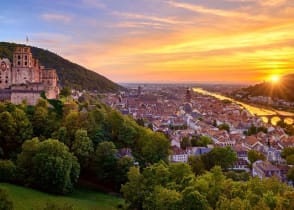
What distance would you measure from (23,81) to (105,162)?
14847mm

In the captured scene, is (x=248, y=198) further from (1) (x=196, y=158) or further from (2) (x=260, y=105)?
(2) (x=260, y=105)

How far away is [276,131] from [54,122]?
138ft

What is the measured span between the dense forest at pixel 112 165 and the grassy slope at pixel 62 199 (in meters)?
0.83

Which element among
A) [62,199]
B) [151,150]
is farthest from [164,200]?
[151,150]

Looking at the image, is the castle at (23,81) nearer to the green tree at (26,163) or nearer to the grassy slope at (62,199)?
the green tree at (26,163)

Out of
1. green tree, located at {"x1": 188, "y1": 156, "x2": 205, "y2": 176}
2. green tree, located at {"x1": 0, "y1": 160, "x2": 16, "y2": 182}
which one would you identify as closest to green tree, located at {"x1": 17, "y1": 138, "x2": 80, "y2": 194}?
green tree, located at {"x1": 0, "y1": 160, "x2": 16, "y2": 182}

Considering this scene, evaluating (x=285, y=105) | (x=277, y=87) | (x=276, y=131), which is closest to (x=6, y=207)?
(x=276, y=131)

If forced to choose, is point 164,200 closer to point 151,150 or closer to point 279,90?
point 151,150

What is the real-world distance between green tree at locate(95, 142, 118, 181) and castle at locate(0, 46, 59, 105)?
1052 cm

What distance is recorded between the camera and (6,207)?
1505 cm

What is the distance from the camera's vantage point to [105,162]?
2697 cm

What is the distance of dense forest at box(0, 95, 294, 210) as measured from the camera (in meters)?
17.8

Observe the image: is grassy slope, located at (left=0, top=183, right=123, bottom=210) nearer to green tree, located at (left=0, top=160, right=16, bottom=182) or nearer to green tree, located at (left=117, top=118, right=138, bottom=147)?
green tree, located at (left=0, top=160, right=16, bottom=182)

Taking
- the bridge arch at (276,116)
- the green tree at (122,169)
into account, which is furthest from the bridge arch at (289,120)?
the green tree at (122,169)
